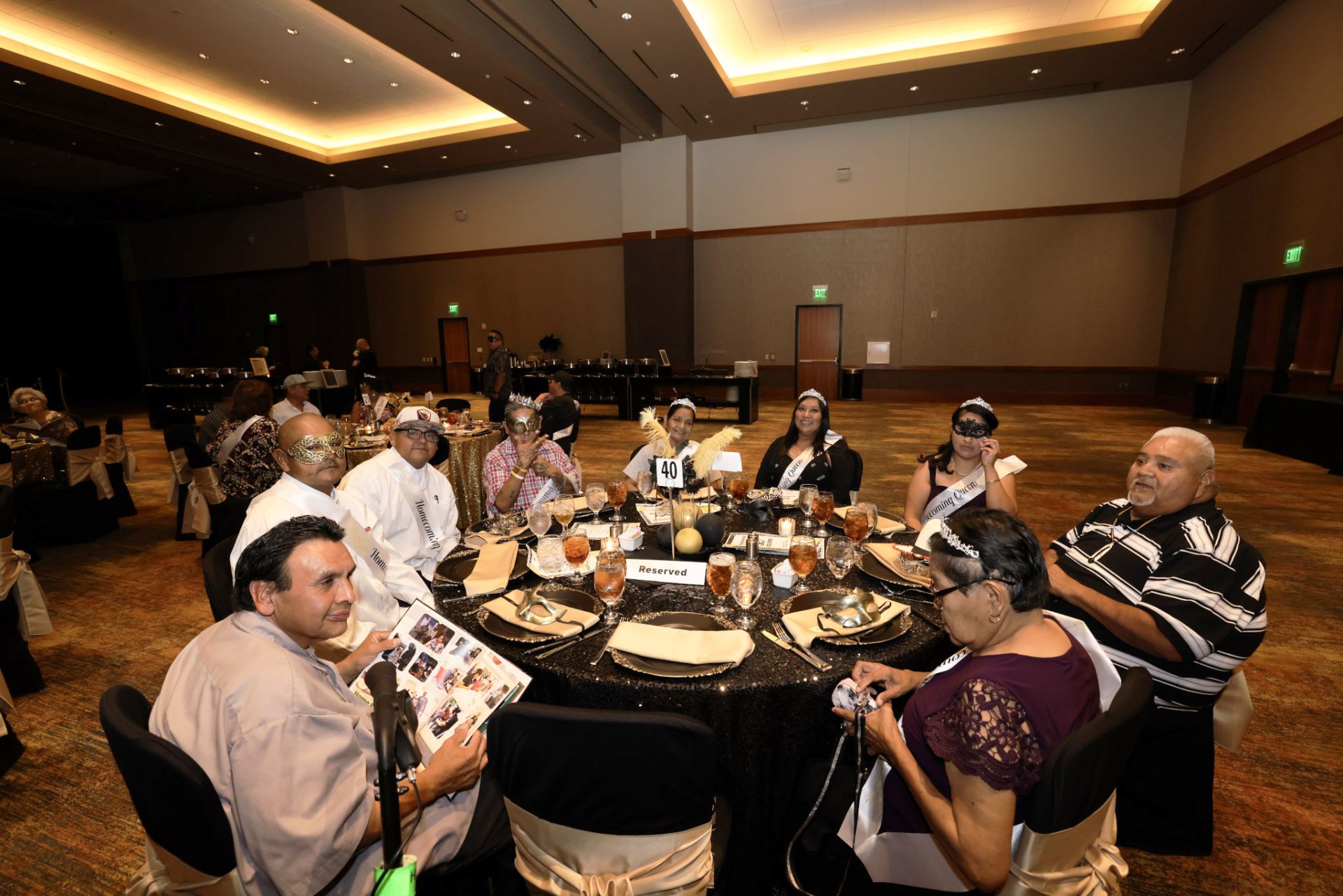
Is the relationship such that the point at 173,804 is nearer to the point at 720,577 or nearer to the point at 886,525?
the point at 720,577

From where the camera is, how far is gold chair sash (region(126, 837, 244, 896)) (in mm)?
1208

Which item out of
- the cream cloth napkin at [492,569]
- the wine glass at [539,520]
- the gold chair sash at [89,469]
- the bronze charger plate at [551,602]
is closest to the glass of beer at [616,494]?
the wine glass at [539,520]

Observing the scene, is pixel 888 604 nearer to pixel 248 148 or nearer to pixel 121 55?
pixel 121 55

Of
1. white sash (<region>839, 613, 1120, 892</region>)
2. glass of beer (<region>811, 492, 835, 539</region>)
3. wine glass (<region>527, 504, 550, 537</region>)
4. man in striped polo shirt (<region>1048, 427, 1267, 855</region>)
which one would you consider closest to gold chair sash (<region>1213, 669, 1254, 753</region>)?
man in striped polo shirt (<region>1048, 427, 1267, 855</region>)

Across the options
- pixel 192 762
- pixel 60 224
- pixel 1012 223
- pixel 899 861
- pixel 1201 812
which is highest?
pixel 60 224

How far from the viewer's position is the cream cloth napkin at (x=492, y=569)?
2086mm

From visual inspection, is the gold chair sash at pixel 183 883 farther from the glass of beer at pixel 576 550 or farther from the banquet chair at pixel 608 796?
the glass of beer at pixel 576 550

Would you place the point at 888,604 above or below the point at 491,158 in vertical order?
below

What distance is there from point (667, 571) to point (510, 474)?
1662 mm

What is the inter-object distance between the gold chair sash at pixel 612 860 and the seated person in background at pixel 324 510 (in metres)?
1.08

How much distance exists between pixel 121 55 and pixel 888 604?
48.4ft

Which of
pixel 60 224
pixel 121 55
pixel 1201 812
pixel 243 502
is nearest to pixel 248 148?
pixel 121 55

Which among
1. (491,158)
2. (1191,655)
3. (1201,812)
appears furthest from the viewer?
(491,158)

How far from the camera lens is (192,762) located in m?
1.10
